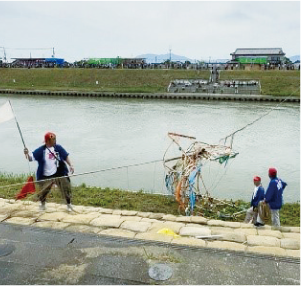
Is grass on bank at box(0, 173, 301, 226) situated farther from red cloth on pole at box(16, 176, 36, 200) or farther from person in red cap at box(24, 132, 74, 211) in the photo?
person in red cap at box(24, 132, 74, 211)

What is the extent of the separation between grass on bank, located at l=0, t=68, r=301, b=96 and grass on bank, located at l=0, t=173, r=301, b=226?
106 feet

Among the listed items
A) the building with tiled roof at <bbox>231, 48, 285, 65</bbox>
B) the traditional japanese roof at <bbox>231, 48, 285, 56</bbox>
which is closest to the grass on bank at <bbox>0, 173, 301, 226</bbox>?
the building with tiled roof at <bbox>231, 48, 285, 65</bbox>

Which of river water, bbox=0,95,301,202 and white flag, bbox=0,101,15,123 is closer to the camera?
white flag, bbox=0,101,15,123

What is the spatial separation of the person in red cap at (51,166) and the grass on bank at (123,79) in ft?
117

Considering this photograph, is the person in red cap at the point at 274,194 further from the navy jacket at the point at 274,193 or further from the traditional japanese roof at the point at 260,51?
the traditional japanese roof at the point at 260,51

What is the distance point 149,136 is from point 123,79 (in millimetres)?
27642

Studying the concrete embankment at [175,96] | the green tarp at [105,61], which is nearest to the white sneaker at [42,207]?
the concrete embankment at [175,96]

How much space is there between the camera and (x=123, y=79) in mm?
47781

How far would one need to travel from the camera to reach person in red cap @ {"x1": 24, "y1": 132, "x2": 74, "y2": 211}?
6969 mm

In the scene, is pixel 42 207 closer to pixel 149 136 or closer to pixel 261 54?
pixel 149 136

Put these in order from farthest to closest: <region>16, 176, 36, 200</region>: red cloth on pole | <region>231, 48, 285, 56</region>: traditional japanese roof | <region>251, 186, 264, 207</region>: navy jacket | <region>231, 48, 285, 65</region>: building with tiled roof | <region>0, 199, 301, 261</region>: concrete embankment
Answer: <region>231, 48, 285, 56</region>: traditional japanese roof, <region>231, 48, 285, 65</region>: building with tiled roof, <region>16, 176, 36, 200</region>: red cloth on pole, <region>251, 186, 264, 207</region>: navy jacket, <region>0, 199, 301, 261</region>: concrete embankment

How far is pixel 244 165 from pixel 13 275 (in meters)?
11.8

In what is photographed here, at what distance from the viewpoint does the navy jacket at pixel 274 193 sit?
7309mm

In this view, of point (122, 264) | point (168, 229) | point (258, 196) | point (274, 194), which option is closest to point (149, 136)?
point (258, 196)
